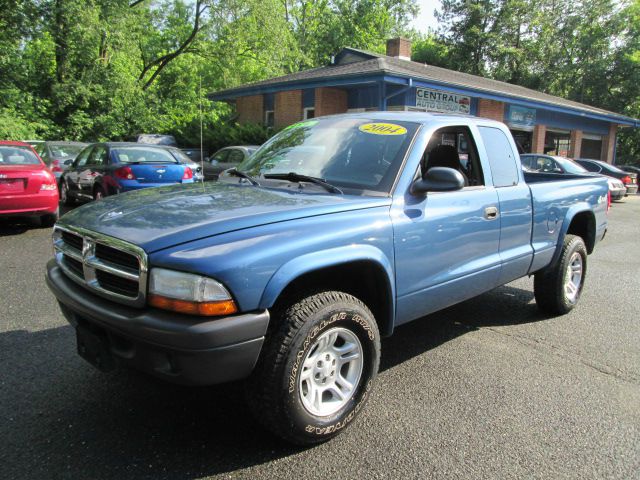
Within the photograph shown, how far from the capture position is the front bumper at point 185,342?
2.24 m

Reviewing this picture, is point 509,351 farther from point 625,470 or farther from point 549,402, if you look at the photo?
point 625,470

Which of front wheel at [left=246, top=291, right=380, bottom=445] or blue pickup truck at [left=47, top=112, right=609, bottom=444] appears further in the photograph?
front wheel at [left=246, top=291, right=380, bottom=445]

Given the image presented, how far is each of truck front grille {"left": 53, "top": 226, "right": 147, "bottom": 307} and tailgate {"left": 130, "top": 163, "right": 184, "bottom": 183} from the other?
6.80 metres

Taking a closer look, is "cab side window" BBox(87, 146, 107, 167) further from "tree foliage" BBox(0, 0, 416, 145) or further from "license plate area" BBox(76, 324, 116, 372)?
"tree foliage" BBox(0, 0, 416, 145)

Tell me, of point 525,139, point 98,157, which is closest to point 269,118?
point 525,139

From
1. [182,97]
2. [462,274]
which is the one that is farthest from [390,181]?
[182,97]

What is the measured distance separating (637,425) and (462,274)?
1.36m

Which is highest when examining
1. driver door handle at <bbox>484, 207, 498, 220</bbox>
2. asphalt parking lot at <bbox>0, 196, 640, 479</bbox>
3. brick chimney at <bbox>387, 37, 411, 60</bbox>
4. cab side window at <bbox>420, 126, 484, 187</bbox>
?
brick chimney at <bbox>387, 37, 411, 60</bbox>

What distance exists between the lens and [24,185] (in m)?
8.00

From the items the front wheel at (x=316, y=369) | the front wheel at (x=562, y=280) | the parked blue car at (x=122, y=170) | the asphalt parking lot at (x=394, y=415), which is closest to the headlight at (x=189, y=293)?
the front wheel at (x=316, y=369)

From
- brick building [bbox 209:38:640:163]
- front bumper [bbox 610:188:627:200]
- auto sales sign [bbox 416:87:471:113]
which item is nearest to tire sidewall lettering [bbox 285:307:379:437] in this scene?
brick building [bbox 209:38:640:163]

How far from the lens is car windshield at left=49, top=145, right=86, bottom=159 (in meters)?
13.2

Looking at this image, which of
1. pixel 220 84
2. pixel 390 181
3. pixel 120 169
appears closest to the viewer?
pixel 390 181

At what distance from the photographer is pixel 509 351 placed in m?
4.12
